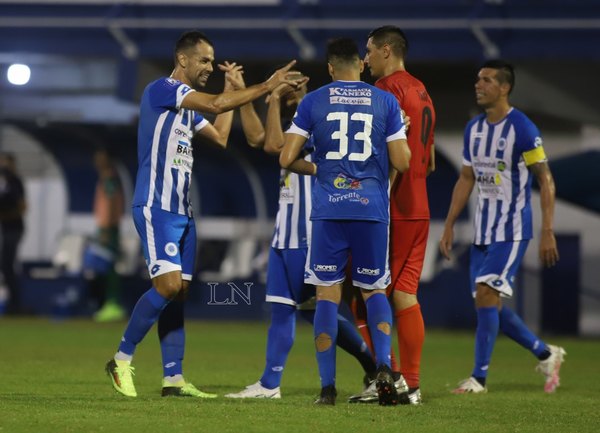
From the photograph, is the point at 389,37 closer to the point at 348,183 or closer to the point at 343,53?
the point at 343,53

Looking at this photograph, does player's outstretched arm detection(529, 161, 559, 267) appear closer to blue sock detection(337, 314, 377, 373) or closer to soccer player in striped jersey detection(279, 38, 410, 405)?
blue sock detection(337, 314, 377, 373)

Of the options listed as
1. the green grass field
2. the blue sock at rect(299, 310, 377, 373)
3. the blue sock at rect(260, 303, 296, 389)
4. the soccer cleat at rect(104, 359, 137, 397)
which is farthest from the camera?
the blue sock at rect(299, 310, 377, 373)

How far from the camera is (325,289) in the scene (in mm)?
7980

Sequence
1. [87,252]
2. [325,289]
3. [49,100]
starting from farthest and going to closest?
[49,100]
[87,252]
[325,289]

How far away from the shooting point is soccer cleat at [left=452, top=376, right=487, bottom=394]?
31.0 feet

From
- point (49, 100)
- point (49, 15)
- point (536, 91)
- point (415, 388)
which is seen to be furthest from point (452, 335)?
point (49, 100)

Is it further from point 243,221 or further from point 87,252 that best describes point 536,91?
point 87,252

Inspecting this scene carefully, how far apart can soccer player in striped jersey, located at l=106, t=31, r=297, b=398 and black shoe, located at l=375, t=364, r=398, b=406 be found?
1235mm

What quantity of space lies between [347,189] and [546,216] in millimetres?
2332

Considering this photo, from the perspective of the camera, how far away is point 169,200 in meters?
8.41

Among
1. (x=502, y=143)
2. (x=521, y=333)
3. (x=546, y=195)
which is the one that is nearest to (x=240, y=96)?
(x=502, y=143)

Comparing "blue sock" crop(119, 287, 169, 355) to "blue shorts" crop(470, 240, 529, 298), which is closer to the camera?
"blue sock" crop(119, 287, 169, 355)

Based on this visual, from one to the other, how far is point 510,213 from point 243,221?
38.2ft

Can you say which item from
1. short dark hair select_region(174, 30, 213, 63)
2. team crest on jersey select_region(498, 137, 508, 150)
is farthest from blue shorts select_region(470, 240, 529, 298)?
short dark hair select_region(174, 30, 213, 63)
